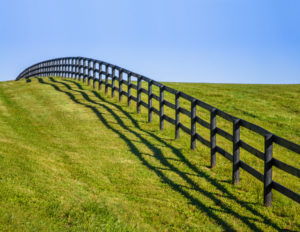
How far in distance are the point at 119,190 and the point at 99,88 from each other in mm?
15665

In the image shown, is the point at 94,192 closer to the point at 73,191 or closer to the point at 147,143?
the point at 73,191

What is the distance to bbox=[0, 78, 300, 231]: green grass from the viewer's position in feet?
19.5

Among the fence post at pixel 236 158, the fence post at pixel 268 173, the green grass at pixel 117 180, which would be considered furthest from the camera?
the fence post at pixel 236 158

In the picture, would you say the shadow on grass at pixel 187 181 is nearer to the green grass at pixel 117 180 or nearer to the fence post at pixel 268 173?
the green grass at pixel 117 180

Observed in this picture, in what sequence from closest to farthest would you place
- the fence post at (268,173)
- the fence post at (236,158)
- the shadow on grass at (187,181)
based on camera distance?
1. the shadow on grass at (187,181)
2. the fence post at (268,173)
3. the fence post at (236,158)

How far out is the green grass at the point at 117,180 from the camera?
595cm

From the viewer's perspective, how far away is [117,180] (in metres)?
8.23

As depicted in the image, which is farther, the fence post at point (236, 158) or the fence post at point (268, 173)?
the fence post at point (236, 158)

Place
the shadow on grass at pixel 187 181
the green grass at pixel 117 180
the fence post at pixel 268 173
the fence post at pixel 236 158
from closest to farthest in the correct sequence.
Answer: the green grass at pixel 117 180, the shadow on grass at pixel 187 181, the fence post at pixel 268 173, the fence post at pixel 236 158

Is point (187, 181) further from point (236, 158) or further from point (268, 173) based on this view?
point (268, 173)

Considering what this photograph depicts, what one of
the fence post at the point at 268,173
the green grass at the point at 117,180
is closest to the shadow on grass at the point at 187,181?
the green grass at the point at 117,180

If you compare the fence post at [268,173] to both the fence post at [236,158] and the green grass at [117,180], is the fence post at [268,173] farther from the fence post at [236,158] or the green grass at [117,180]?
the fence post at [236,158]

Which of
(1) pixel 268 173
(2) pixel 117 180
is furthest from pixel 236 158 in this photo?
(2) pixel 117 180

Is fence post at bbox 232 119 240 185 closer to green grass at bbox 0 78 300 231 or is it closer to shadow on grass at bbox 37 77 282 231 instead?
green grass at bbox 0 78 300 231
